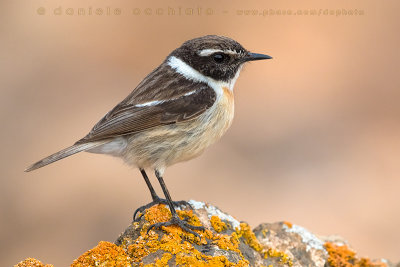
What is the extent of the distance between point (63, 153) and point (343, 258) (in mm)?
3065

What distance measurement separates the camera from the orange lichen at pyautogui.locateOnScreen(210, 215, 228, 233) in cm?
589

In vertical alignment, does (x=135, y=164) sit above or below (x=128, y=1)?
below

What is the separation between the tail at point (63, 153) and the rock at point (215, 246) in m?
0.99

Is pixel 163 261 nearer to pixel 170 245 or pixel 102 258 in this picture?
pixel 170 245

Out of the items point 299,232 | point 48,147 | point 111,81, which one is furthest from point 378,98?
point 299,232

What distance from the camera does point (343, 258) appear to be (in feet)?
21.1

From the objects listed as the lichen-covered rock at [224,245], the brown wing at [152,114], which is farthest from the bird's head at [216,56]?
the lichen-covered rock at [224,245]

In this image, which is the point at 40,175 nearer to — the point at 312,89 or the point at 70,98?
the point at 70,98

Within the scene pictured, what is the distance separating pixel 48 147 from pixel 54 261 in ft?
9.57

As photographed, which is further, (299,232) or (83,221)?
(83,221)

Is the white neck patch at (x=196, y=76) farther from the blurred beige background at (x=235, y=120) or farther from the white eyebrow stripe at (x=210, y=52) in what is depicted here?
the blurred beige background at (x=235, y=120)

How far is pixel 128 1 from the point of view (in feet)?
52.6

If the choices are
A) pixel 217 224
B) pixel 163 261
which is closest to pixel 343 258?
pixel 217 224

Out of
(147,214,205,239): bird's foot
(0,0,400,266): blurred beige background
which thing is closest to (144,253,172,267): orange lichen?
(147,214,205,239): bird's foot
